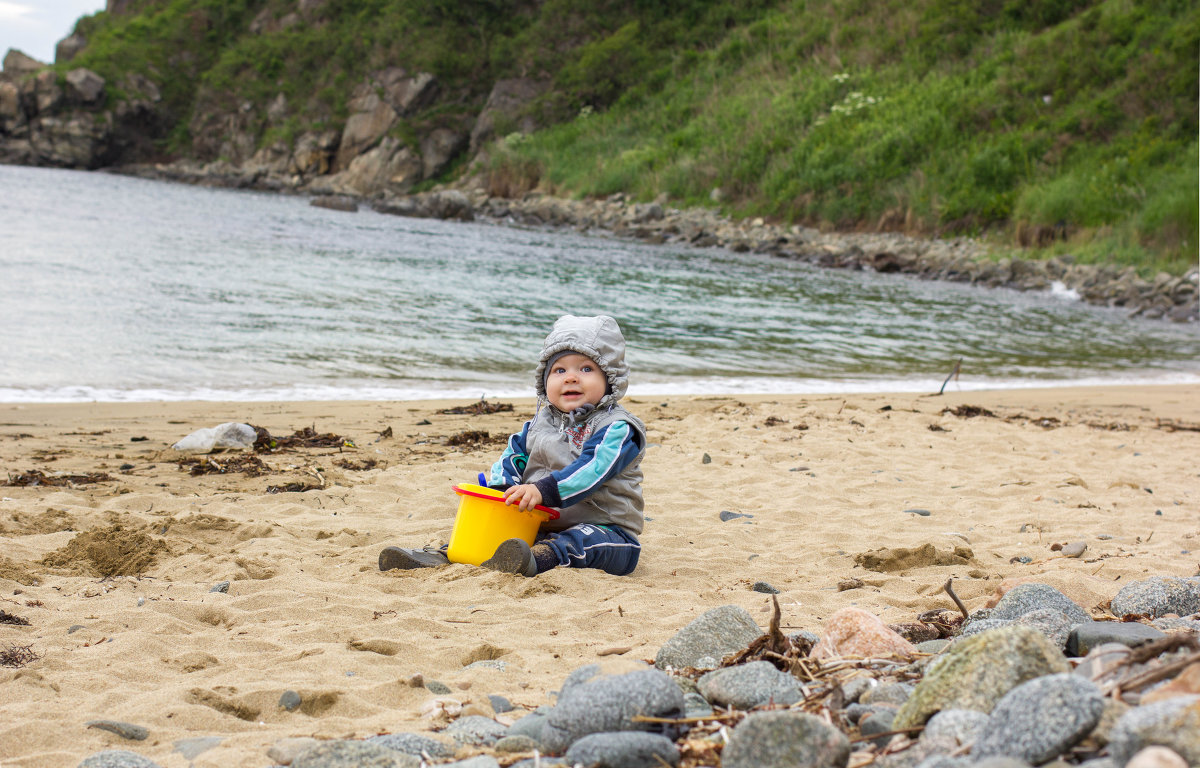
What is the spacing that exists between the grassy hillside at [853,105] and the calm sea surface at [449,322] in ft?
21.5

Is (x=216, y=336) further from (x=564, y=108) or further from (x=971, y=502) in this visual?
(x=564, y=108)

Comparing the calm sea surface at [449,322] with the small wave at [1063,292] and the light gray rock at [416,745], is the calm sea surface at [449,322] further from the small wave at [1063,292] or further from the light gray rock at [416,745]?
the light gray rock at [416,745]

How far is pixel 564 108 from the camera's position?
4641 cm

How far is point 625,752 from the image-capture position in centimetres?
202

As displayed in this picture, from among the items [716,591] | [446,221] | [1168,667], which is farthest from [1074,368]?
[446,221]

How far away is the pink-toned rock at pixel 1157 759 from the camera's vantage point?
147 centimetres

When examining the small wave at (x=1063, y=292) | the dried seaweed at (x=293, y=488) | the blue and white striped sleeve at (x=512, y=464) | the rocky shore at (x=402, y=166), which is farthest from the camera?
the rocky shore at (x=402, y=166)

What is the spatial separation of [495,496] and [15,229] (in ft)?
62.8

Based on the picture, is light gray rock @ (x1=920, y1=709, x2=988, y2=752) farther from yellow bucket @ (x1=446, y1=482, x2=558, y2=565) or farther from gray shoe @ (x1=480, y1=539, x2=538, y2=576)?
yellow bucket @ (x1=446, y1=482, x2=558, y2=565)

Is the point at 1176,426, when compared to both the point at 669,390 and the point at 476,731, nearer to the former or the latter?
the point at 669,390

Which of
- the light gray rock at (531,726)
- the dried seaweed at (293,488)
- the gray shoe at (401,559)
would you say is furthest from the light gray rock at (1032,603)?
the dried seaweed at (293,488)

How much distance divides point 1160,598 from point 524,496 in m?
2.24

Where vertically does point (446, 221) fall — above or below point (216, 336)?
above

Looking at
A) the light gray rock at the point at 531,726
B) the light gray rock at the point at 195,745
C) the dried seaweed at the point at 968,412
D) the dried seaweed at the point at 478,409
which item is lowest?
the light gray rock at the point at 195,745
